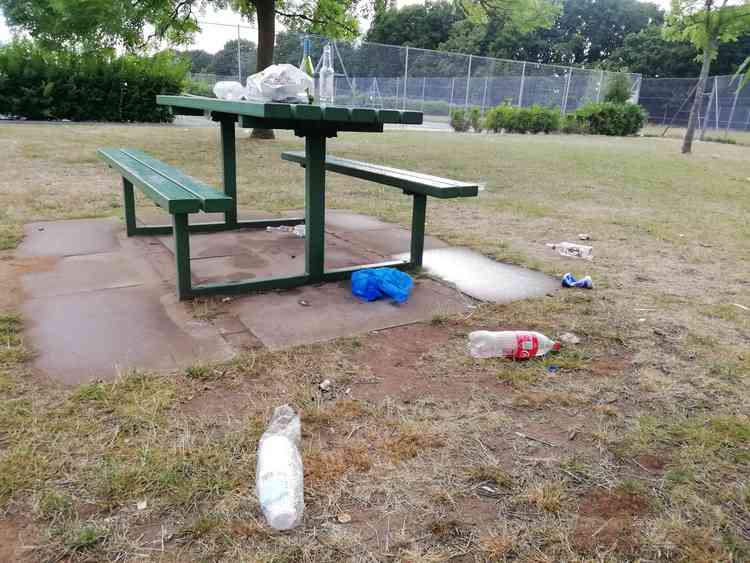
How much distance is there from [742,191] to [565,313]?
22.3 ft

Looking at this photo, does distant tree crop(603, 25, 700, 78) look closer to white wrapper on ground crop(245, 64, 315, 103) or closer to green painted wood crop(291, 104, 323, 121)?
white wrapper on ground crop(245, 64, 315, 103)

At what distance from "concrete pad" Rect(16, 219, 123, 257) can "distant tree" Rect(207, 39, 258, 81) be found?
1236 cm

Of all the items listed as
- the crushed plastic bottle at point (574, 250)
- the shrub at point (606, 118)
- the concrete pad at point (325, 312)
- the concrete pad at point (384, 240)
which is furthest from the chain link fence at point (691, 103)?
the concrete pad at point (325, 312)

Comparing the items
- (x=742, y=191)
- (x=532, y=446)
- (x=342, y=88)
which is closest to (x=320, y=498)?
(x=532, y=446)

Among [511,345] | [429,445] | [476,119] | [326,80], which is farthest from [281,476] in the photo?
[476,119]

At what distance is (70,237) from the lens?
4191mm

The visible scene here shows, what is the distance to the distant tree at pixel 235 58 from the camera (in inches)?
634

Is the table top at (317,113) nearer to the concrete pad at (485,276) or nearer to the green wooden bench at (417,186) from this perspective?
the green wooden bench at (417,186)

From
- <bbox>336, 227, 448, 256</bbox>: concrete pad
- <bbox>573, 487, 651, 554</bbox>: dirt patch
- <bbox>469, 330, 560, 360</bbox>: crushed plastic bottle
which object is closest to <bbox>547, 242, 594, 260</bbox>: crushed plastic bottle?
<bbox>336, 227, 448, 256</bbox>: concrete pad

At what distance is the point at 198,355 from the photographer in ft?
8.04

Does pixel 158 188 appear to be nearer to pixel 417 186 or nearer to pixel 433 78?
pixel 417 186

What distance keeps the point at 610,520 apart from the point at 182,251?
2.22 metres

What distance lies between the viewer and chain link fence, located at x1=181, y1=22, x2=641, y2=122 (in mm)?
17266

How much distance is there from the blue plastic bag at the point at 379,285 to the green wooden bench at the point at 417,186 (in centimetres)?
51
